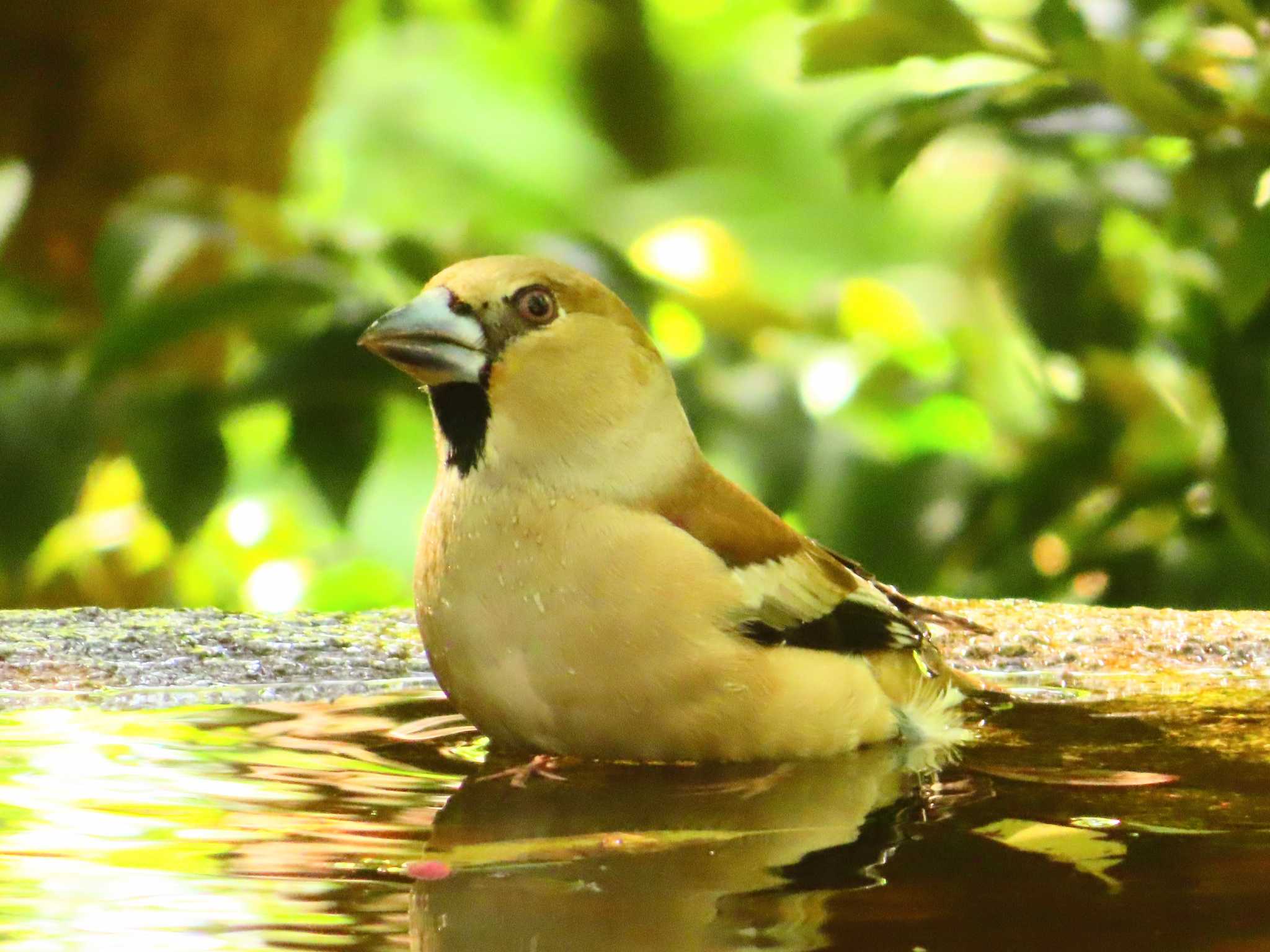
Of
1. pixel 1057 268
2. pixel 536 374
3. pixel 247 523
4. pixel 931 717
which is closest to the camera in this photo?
pixel 536 374

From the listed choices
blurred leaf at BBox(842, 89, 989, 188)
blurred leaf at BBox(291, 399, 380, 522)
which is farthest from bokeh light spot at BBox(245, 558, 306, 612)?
blurred leaf at BBox(842, 89, 989, 188)

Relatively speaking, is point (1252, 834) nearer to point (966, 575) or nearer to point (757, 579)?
point (757, 579)

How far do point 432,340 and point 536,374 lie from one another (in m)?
0.20

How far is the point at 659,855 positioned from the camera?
6.08 ft

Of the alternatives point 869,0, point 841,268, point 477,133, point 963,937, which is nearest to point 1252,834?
point 963,937

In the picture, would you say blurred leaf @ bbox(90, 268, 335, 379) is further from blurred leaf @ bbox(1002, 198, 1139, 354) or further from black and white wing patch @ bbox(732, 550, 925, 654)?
blurred leaf @ bbox(1002, 198, 1139, 354)

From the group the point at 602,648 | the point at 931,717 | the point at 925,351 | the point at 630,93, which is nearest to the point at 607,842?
the point at 602,648

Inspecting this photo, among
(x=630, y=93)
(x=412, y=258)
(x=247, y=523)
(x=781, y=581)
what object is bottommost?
(x=781, y=581)

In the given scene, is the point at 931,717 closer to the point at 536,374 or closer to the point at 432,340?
the point at 536,374

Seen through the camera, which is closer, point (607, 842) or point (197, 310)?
point (607, 842)

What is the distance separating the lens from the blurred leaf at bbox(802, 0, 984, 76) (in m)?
3.21

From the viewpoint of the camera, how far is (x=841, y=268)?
31.9 feet

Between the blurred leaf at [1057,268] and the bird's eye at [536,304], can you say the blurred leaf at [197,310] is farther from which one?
the blurred leaf at [1057,268]

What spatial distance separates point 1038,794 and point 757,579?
1.89ft
